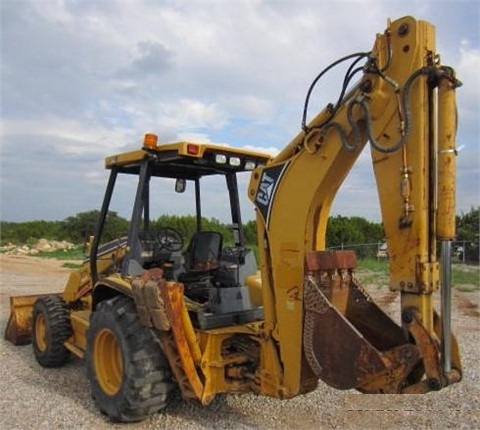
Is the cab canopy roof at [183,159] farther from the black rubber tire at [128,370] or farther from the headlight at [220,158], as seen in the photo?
the black rubber tire at [128,370]

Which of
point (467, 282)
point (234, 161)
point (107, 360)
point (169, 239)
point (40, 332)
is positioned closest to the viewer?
point (107, 360)

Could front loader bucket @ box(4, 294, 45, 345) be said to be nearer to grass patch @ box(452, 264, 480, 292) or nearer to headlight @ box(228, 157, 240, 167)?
headlight @ box(228, 157, 240, 167)

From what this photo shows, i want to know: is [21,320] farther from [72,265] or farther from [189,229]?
[72,265]

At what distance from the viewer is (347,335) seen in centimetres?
361

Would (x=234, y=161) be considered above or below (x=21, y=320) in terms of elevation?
above

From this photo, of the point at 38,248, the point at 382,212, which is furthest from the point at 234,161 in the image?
the point at 38,248

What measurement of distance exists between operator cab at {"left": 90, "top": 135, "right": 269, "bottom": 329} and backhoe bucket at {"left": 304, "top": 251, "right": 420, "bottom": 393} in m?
1.19

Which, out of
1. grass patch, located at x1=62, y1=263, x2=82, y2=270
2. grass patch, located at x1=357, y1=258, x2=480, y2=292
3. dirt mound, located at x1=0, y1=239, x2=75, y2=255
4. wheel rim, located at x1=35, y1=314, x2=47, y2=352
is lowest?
wheel rim, located at x1=35, y1=314, x2=47, y2=352

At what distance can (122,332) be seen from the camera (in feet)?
15.3

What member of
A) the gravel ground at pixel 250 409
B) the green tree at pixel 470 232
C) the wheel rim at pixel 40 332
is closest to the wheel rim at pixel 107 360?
the gravel ground at pixel 250 409

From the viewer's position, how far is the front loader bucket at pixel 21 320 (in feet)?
24.6

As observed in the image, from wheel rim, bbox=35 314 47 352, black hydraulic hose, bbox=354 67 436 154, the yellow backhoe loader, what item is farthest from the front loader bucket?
black hydraulic hose, bbox=354 67 436 154

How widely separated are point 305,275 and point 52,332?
373 centimetres

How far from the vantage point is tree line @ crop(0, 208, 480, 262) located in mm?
6129
